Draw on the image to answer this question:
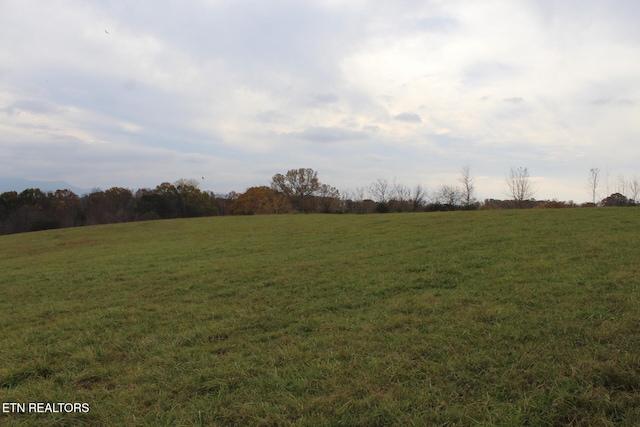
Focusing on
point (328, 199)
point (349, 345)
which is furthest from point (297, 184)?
point (349, 345)

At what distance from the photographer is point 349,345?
3756 millimetres

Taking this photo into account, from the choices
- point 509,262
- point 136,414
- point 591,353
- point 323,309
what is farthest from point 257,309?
point 509,262

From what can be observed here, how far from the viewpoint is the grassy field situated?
2.65 m

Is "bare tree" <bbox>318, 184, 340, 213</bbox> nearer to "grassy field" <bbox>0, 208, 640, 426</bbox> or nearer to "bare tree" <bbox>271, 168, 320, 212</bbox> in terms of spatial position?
"bare tree" <bbox>271, 168, 320, 212</bbox>

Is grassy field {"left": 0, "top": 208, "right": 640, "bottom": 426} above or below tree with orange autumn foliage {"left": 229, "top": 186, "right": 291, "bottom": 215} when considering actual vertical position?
below

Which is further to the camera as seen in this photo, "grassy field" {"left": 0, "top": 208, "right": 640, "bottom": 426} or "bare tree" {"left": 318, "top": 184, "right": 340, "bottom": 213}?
"bare tree" {"left": 318, "top": 184, "right": 340, "bottom": 213}

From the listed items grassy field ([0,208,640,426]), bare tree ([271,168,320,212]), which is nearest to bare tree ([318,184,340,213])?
bare tree ([271,168,320,212])

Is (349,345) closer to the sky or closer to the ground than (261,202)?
closer to the ground

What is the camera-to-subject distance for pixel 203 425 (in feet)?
8.49

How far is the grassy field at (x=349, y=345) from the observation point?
265 cm

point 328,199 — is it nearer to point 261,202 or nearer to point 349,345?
point 261,202

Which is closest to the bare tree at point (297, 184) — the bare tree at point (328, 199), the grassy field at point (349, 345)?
the bare tree at point (328, 199)

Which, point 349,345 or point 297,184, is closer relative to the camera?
point 349,345

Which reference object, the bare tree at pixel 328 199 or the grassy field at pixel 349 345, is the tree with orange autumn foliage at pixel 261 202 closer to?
the bare tree at pixel 328 199
